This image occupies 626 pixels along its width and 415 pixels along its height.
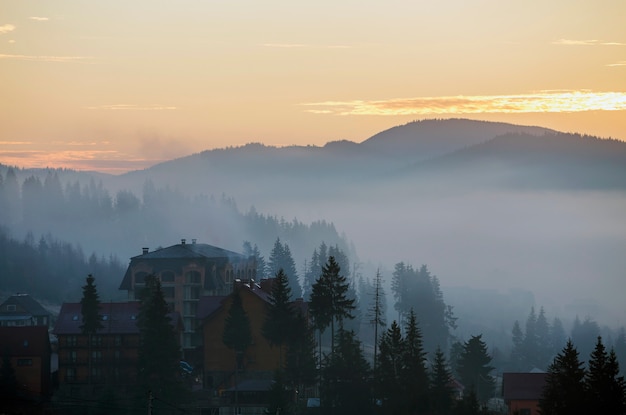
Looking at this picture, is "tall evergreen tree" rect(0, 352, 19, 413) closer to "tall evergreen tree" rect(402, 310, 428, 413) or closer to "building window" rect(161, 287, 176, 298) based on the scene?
"tall evergreen tree" rect(402, 310, 428, 413)

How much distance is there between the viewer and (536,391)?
121 m

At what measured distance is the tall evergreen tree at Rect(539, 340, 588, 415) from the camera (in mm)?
94625

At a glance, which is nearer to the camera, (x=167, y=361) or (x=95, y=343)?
(x=167, y=361)

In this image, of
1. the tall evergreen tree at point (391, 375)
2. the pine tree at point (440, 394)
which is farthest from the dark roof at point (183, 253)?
the pine tree at point (440, 394)

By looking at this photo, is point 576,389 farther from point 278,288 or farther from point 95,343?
point 95,343

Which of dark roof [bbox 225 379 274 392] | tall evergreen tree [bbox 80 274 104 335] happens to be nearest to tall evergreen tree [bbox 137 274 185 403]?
dark roof [bbox 225 379 274 392]

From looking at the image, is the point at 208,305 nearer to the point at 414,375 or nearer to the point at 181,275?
the point at 181,275

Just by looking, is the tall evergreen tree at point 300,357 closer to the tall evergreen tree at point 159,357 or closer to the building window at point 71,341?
the tall evergreen tree at point 159,357

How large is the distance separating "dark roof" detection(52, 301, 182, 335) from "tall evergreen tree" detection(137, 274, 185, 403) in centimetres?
746

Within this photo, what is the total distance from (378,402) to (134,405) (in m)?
19.0

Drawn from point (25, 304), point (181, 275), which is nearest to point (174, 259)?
point (181, 275)

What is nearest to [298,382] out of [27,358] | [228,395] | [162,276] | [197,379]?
[228,395]

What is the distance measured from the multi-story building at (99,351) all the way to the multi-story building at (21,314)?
→ 1465 inches

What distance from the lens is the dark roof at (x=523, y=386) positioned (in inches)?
4744
